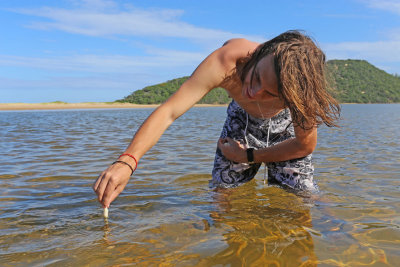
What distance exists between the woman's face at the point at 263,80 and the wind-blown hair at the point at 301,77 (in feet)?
0.15

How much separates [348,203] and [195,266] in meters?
1.91

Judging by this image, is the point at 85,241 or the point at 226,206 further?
the point at 226,206

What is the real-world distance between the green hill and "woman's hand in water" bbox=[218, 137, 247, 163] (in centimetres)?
5658

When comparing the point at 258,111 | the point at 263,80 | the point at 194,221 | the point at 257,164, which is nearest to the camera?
the point at 263,80

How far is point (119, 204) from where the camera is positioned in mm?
3230

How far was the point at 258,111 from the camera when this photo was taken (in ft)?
9.75

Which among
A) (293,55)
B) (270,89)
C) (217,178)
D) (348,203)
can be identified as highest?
(293,55)

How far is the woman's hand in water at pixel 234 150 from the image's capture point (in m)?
3.04

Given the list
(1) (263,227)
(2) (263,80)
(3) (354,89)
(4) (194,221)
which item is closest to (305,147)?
(1) (263,227)

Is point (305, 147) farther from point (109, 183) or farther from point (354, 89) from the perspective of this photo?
point (354, 89)

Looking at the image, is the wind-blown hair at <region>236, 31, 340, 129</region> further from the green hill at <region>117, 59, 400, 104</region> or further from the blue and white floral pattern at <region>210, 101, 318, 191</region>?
the green hill at <region>117, 59, 400, 104</region>

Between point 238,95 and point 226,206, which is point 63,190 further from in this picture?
point 238,95

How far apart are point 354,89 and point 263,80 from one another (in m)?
103

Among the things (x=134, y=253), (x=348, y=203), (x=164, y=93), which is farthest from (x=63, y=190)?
(x=164, y=93)
